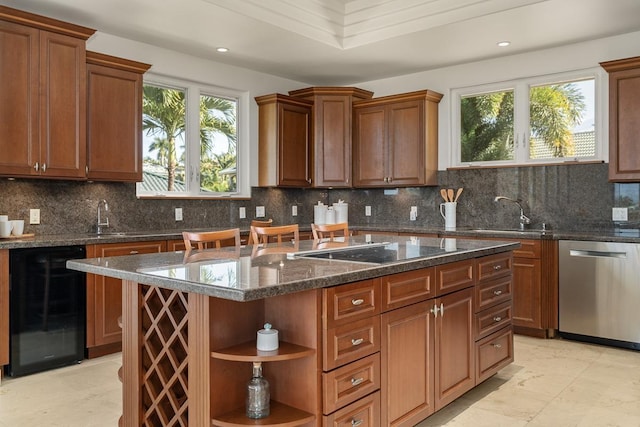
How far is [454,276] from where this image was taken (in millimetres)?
2775

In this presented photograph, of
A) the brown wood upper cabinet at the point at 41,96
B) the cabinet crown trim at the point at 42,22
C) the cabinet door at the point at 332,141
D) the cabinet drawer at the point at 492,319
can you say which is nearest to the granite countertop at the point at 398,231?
the brown wood upper cabinet at the point at 41,96

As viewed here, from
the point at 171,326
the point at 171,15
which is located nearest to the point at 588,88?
the point at 171,15

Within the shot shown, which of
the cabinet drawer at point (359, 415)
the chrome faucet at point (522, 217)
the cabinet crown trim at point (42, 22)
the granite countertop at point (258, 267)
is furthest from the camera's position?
the chrome faucet at point (522, 217)

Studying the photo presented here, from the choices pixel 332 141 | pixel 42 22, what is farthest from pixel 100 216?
pixel 332 141

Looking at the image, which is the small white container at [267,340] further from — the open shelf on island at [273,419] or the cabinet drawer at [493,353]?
the cabinet drawer at [493,353]

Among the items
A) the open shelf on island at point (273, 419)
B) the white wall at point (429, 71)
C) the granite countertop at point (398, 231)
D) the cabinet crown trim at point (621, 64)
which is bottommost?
the open shelf on island at point (273, 419)

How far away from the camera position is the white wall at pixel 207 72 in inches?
177

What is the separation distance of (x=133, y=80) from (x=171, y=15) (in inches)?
25.7

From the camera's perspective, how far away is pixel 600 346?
4.14m

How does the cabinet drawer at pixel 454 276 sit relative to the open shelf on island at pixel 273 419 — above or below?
above

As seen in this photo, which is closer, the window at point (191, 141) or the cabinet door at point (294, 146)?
the window at point (191, 141)

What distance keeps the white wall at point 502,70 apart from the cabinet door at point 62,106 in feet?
11.1

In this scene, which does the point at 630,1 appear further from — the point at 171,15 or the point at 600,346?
the point at 171,15

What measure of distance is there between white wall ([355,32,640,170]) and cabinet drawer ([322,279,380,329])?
349 centimetres
